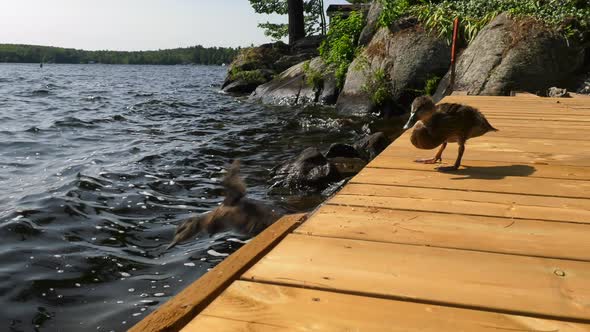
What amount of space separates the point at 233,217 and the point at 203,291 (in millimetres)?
3788

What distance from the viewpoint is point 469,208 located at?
2.81 meters

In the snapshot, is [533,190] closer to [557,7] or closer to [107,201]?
[107,201]

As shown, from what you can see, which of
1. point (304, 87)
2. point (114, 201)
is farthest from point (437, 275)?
point (304, 87)

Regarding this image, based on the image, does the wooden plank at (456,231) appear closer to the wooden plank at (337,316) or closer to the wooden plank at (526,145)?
the wooden plank at (337,316)

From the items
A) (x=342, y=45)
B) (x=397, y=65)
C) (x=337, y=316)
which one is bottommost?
(x=337, y=316)

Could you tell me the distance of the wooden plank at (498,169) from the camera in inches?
140

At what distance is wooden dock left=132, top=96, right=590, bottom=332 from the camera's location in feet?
5.40

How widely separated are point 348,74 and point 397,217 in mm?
13131

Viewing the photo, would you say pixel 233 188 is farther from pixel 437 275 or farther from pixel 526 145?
pixel 437 275

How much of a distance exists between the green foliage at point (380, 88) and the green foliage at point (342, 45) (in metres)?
2.52

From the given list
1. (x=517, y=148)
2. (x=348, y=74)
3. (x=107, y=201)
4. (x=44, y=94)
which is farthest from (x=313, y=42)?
(x=517, y=148)

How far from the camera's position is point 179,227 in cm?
565

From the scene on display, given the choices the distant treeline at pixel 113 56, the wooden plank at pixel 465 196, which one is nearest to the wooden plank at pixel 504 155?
the wooden plank at pixel 465 196

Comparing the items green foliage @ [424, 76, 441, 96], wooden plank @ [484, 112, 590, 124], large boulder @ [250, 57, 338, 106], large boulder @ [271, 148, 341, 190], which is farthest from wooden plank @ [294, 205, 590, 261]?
large boulder @ [250, 57, 338, 106]
